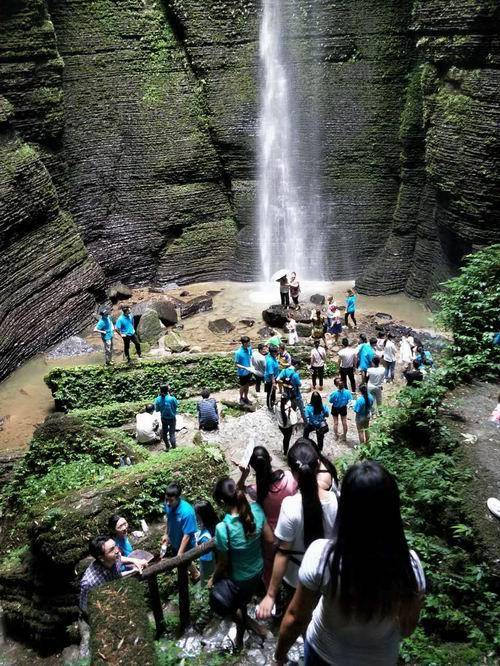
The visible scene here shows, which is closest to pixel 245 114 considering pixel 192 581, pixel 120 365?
pixel 120 365

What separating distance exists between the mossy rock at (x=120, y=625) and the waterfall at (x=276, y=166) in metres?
20.9

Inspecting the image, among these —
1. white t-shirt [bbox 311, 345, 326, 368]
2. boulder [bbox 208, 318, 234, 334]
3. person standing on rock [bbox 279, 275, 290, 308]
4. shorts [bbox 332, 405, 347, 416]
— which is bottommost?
boulder [bbox 208, 318, 234, 334]

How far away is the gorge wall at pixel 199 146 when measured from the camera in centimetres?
2008

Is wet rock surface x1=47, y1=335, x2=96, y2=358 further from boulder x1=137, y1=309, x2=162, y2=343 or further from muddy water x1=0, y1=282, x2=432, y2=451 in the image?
boulder x1=137, y1=309, x2=162, y2=343

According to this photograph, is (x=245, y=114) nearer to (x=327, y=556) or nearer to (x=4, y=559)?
(x=4, y=559)

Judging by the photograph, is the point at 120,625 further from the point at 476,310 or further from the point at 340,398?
the point at 476,310

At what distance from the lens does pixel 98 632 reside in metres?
5.05

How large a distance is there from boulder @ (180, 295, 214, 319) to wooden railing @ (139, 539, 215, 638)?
16.9 m

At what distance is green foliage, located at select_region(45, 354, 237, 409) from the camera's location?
1588 centimetres

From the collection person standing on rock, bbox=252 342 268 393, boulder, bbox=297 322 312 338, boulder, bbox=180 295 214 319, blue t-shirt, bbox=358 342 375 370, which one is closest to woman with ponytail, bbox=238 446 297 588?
blue t-shirt, bbox=358 342 375 370

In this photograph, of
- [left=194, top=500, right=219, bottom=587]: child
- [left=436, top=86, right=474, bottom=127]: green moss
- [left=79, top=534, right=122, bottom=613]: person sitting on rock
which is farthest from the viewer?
[left=436, top=86, right=474, bottom=127]: green moss

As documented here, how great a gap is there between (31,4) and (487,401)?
19.4 m

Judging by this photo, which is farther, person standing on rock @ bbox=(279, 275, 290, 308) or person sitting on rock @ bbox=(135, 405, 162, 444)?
person standing on rock @ bbox=(279, 275, 290, 308)

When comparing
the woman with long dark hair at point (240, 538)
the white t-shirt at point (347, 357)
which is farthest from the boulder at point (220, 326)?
the woman with long dark hair at point (240, 538)
